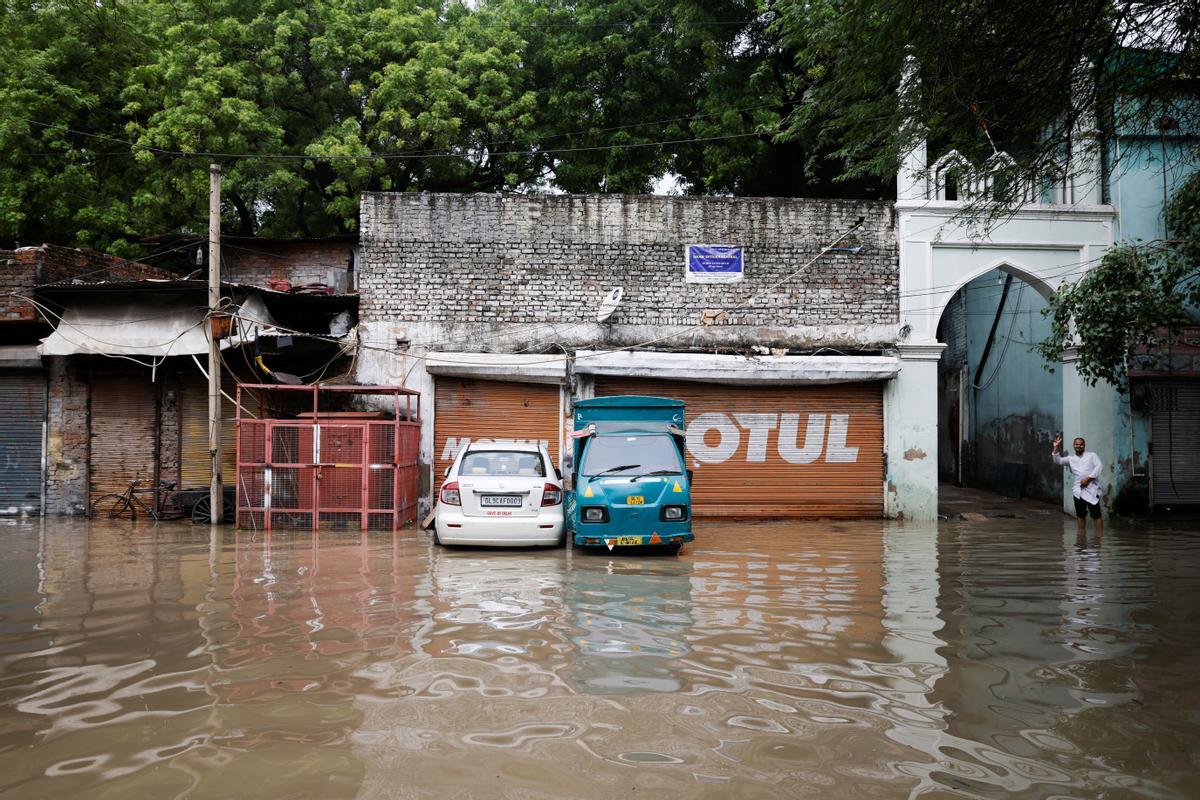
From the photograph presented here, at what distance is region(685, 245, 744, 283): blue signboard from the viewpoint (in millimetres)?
16000

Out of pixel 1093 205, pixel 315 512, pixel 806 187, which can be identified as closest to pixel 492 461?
pixel 315 512

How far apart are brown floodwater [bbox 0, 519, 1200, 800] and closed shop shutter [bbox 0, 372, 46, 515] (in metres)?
7.10

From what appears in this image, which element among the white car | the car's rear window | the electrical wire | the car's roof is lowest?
the white car

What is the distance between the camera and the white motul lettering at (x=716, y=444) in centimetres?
1583

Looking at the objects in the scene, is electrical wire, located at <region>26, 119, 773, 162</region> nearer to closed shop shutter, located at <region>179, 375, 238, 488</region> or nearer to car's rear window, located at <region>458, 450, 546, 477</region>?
closed shop shutter, located at <region>179, 375, 238, 488</region>

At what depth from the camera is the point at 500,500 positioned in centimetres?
1088

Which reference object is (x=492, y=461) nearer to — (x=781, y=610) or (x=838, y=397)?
(x=781, y=610)

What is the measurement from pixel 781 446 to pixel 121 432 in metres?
12.6

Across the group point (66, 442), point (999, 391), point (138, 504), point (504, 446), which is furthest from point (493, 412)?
point (999, 391)

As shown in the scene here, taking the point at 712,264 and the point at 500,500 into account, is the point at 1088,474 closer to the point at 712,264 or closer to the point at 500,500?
the point at 712,264

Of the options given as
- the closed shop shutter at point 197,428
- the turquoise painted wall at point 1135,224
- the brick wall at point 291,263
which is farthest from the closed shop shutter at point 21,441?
the turquoise painted wall at point 1135,224

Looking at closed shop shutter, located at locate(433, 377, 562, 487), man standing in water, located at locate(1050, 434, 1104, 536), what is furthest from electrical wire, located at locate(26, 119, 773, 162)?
man standing in water, located at locate(1050, 434, 1104, 536)

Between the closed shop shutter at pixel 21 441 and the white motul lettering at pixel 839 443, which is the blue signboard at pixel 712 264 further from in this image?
the closed shop shutter at pixel 21 441

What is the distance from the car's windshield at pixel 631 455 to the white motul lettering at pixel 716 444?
13.6 feet
